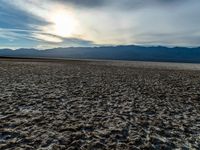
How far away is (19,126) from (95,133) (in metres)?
2.50

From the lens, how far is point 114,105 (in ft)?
36.9

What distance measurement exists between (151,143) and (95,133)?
5.61 feet

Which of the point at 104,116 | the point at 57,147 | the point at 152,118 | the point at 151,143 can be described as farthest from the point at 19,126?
the point at 152,118

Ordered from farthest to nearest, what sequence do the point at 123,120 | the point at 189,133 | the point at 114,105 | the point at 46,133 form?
1. the point at 114,105
2. the point at 123,120
3. the point at 189,133
4. the point at 46,133

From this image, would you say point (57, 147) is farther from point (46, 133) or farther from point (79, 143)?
point (46, 133)

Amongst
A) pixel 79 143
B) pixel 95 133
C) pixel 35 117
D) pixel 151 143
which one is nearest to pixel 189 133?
pixel 151 143

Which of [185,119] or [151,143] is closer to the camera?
[151,143]

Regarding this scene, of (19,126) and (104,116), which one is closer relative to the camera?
(19,126)

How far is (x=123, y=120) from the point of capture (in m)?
8.59

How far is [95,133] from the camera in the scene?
23.3 ft

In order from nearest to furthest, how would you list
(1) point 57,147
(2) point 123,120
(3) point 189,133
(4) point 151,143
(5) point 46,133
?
(1) point 57,147, (4) point 151,143, (5) point 46,133, (3) point 189,133, (2) point 123,120

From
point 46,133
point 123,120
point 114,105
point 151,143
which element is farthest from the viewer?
point 114,105

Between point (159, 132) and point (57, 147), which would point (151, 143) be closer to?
point (159, 132)

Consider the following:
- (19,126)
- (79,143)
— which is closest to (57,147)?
(79,143)
